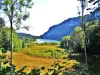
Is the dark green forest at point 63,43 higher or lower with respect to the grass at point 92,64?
higher

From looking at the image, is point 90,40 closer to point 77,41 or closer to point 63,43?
point 77,41

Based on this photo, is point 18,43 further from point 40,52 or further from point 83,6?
point 83,6

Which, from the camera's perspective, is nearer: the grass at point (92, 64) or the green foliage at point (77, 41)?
the grass at point (92, 64)

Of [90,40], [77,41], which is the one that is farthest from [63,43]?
[90,40]

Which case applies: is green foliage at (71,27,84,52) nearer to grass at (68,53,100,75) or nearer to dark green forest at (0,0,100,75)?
dark green forest at (0,0,100,75)

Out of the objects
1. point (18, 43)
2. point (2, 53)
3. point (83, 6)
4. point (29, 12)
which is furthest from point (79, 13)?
point (2, 53)

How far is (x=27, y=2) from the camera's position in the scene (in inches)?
965

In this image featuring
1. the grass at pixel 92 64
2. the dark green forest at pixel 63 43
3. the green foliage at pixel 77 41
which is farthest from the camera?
the green foliage at pixel 77 41

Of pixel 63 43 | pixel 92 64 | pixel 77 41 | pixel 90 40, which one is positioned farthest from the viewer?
pixel 63 43

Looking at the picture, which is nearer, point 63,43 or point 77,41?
point 77,41

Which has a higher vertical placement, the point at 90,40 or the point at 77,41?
the point at 90,40

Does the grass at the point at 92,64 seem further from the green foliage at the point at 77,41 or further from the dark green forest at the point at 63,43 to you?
the green foliage at the point at 77,41

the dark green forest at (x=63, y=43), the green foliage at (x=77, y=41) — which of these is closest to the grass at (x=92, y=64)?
the dark green forest at (x=63, y=43)

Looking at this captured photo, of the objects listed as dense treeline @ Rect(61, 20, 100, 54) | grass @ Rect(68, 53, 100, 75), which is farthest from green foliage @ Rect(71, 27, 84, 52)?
grass @ Rect(68, 53, 100, 75)
